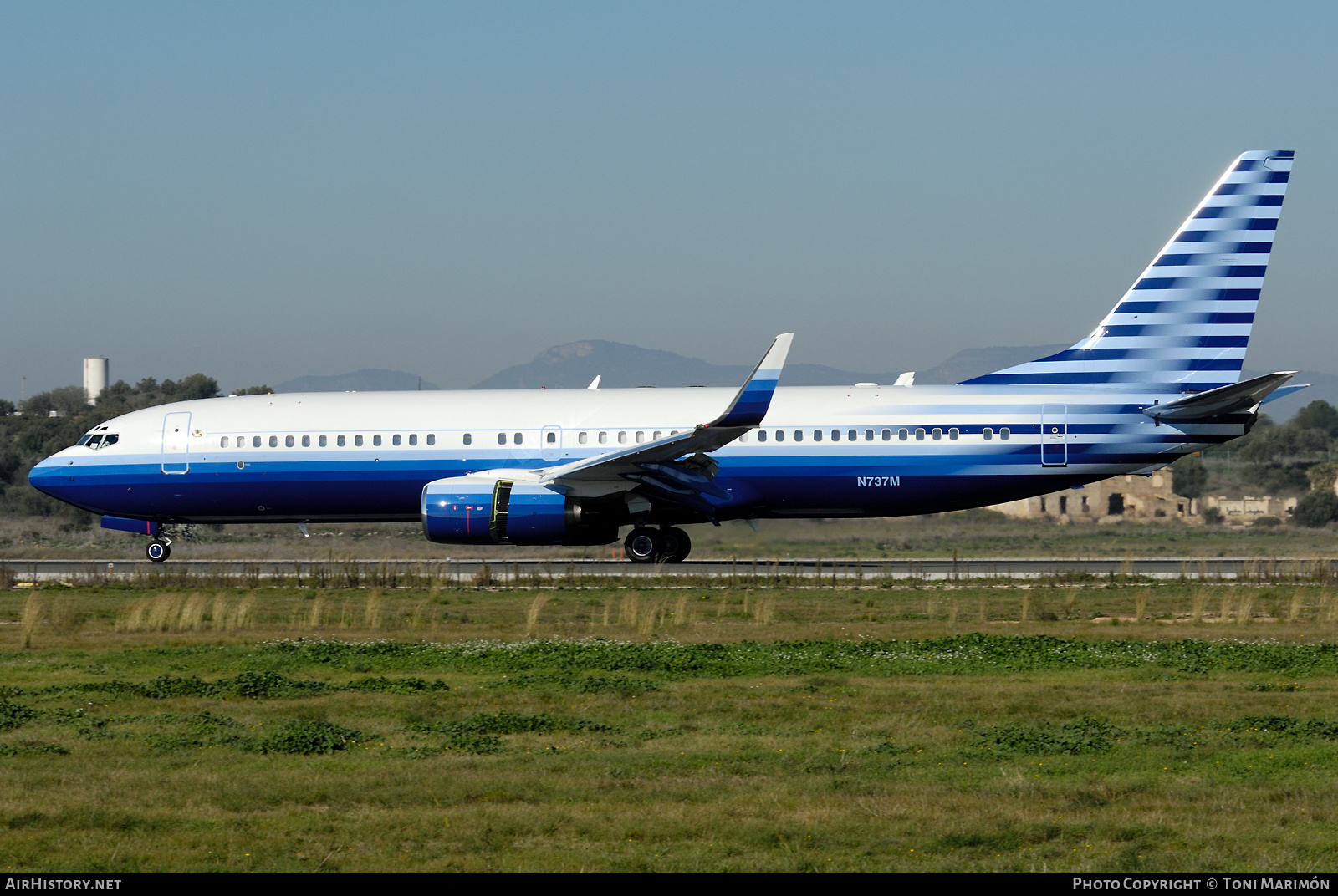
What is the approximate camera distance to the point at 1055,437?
29.7 metres

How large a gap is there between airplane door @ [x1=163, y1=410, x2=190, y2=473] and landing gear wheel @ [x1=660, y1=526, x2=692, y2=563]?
11066mm

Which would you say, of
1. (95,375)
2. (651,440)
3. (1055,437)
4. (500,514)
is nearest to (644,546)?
(651,440)

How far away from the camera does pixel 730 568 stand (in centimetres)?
3072

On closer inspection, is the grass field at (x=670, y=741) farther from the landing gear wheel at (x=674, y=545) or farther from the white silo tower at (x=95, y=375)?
the white silo tower at (x=95, y=375)

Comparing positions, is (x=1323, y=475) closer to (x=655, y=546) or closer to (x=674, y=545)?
(x=674, y=545)

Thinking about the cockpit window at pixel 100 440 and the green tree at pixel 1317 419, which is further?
the green tree at pixel 1317 419

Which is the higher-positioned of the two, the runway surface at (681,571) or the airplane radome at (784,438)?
the airplane radome at (784,438)

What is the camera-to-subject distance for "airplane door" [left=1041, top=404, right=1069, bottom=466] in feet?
97.5

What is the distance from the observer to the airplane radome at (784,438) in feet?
97.2

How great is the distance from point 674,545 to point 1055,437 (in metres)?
8.70

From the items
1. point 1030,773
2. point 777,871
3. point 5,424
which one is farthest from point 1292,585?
point 5,424

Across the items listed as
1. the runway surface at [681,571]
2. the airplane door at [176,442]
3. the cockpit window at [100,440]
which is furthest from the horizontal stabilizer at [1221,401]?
the cockpit window at [100,440]

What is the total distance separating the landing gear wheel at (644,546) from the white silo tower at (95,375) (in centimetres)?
7741
